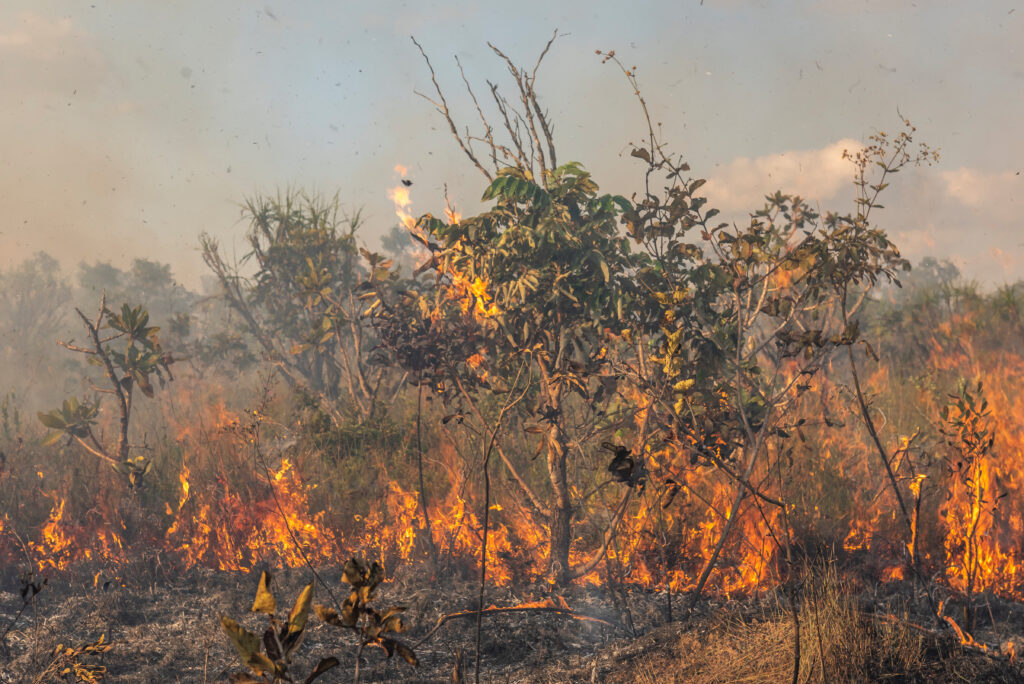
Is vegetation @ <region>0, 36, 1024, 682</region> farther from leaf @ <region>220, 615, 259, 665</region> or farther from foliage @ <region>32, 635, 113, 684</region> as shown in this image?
leaf @ <region>220, 615, 259, 665</region>

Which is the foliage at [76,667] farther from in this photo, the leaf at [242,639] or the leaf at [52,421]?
the leaf at [52,421]

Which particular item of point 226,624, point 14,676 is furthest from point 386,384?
point 226,624

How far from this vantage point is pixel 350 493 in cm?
523

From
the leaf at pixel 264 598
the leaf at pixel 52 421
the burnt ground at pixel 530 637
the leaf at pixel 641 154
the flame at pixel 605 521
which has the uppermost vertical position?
the leaf at pixel 641 154

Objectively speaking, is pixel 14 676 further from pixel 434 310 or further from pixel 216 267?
pixel 216 267

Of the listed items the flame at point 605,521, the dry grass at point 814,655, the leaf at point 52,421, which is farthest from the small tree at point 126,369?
the dry grass at point 814,655

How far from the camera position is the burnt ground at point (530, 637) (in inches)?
102

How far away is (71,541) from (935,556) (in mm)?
5814

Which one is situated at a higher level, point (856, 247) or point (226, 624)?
point (856, 247)

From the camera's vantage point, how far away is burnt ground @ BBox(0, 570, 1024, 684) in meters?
2.58

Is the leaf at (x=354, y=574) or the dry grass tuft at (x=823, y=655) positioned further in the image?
the dry grass tuft at (x=823, y=655)

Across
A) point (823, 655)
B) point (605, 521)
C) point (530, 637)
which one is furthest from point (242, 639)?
point (605, 521)

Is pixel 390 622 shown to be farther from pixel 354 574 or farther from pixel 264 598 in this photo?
pixel 264 598

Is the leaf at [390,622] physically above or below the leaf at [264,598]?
Answer: below
